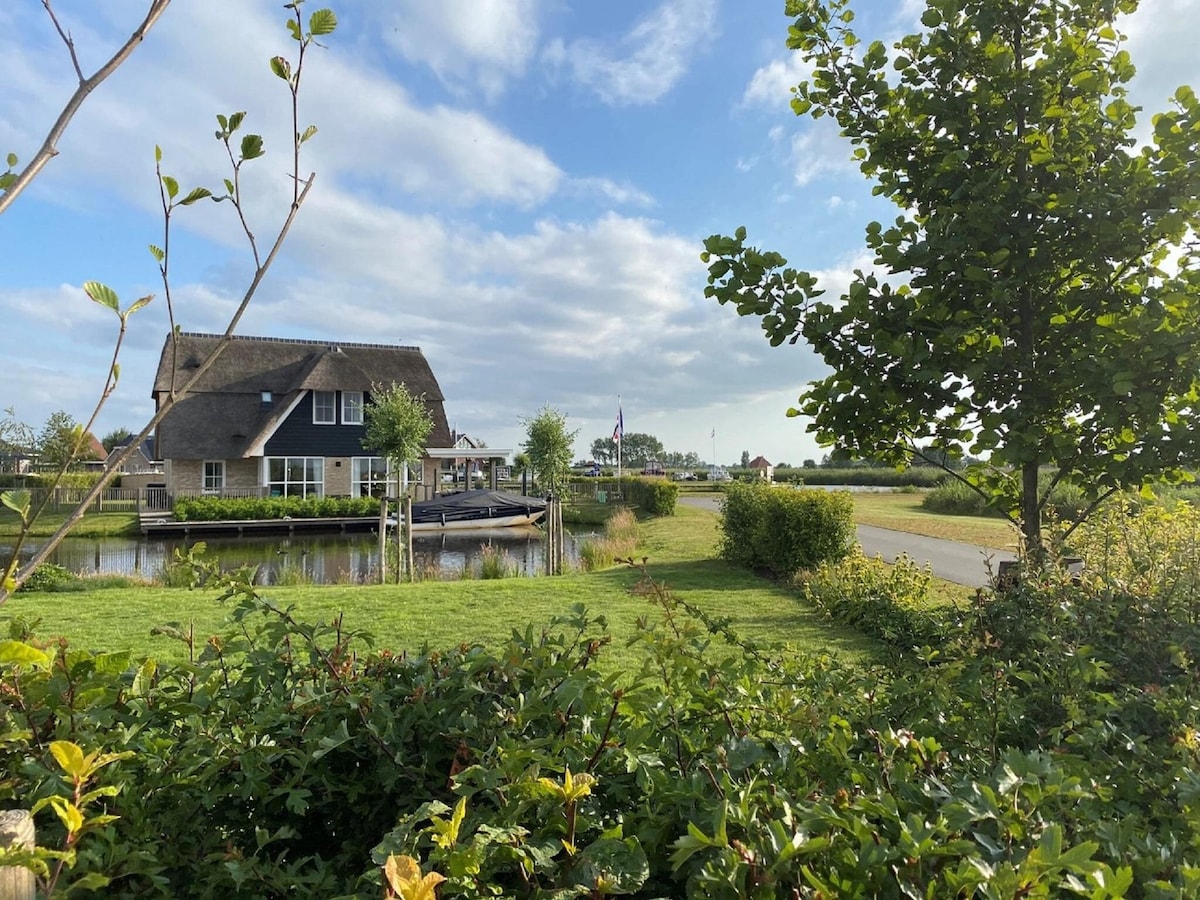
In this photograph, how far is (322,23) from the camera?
127 cm

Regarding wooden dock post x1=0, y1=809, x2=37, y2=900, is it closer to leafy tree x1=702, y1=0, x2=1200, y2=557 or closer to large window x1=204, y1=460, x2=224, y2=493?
leafy tree x1=702, y1=0, x2=1200, y2=557

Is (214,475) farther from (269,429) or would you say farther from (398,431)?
(398,431)

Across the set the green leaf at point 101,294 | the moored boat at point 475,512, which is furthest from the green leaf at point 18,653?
the moored boat at point 475,512

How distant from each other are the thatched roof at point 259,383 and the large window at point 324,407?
0.65m

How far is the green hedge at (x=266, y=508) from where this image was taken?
91.0 feet

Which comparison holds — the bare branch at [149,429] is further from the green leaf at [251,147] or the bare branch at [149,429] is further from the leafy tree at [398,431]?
the leafy tree at [398,431]

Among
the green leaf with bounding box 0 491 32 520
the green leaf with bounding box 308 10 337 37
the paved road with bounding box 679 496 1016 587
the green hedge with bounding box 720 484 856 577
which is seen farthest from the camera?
the paved road with bounding box 679 496 1016 587

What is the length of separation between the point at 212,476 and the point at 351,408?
7030mm

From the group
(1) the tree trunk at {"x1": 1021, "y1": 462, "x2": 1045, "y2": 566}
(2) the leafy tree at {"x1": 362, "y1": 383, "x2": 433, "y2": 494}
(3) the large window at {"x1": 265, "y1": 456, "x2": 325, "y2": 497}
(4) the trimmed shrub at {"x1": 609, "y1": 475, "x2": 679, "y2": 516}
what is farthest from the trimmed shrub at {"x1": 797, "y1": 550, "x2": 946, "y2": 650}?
(3) the large window at {"x1": 265, "y1": 456, "x2": 325, "y2": 497}

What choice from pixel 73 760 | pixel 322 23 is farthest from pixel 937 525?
pixel 73 760

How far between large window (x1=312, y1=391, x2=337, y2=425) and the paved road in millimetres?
24338

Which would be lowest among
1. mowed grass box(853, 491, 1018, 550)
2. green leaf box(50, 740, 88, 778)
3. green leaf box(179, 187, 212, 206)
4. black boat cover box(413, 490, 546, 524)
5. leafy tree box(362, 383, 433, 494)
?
mowed grass box(853, 491, 1018, 550)

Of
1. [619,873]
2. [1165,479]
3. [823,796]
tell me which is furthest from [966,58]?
[619,873]

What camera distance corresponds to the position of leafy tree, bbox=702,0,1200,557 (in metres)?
2.92
